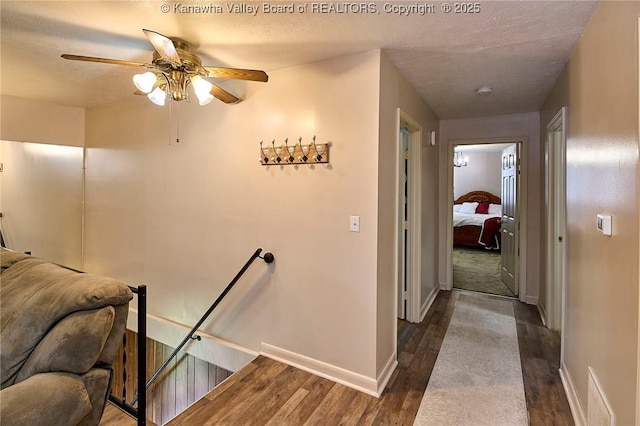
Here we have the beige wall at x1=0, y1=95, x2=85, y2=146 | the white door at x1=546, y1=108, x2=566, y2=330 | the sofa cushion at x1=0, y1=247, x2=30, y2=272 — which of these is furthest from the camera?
the beige wall at x1=0, y1=95, x2=85, y2=146

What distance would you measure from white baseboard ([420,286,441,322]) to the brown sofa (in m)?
2.85

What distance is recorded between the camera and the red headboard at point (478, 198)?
8102 mm

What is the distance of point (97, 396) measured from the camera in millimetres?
1435

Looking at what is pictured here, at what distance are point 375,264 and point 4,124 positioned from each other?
166 inches

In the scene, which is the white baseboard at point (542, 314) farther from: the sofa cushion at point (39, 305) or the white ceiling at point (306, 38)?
the sofa cushion at point (39, 305)

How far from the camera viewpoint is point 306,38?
1974mm

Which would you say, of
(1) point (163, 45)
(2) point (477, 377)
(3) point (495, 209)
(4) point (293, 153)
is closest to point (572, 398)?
(2) point (477, 377)

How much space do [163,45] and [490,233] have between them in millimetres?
7126

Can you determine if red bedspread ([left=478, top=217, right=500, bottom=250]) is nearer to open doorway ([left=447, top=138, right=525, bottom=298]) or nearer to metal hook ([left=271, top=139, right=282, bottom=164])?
open doorway ([left=447, top=138, right=525, bottom=298])

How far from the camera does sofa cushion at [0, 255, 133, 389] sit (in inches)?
55.1

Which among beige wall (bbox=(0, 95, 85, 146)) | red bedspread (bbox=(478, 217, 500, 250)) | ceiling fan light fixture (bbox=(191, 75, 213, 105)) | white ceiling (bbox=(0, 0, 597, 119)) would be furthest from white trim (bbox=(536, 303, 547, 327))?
beige wall (bbox=(0, 95, 85, 146))

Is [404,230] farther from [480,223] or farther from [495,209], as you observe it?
[495,209]

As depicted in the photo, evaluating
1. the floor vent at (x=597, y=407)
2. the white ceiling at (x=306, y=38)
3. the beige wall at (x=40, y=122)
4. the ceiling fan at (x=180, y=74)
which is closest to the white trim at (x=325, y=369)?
the floor vent at (x=597, y=407)

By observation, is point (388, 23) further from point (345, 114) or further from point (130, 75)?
point (130, 75)
